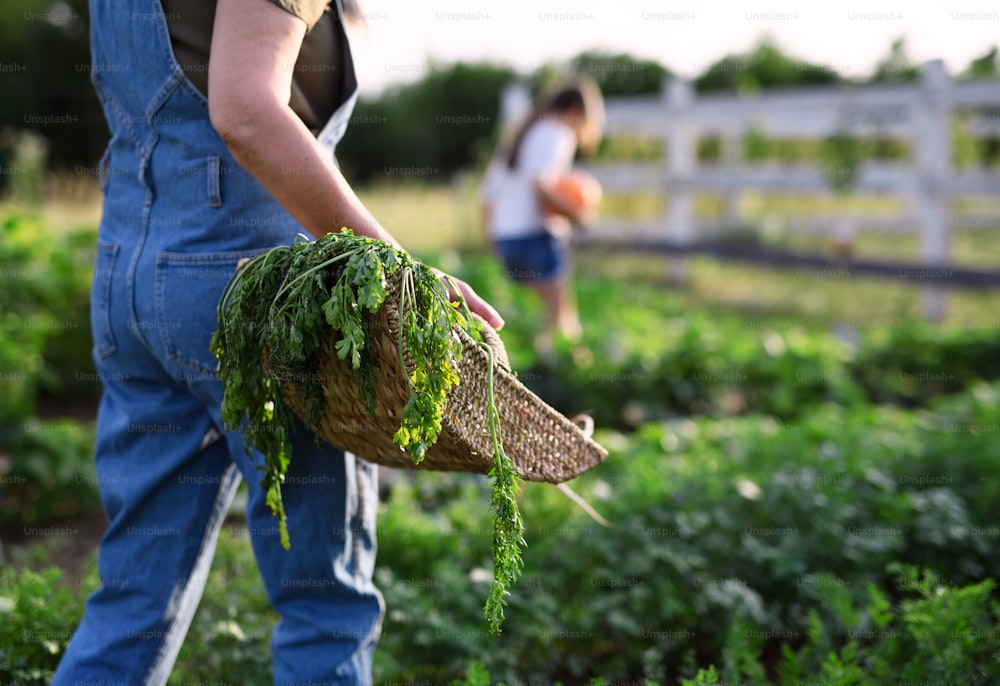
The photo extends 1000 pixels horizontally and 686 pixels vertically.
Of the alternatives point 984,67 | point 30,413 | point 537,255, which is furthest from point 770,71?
point 30,413

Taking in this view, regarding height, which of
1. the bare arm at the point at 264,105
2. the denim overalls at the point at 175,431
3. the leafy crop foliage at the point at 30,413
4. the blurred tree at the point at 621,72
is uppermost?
the blurred tree at the point at 621,72

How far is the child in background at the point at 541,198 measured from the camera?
5477 millimetres

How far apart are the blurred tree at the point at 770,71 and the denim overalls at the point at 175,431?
50.9 feet

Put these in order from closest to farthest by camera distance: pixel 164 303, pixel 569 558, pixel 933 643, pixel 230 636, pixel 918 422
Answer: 1. pixel 164 303
2. pixel 933 643
3. pixel 230 636
4. pixel 569 558
5. pixel 918 422

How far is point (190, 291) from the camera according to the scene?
1.59m

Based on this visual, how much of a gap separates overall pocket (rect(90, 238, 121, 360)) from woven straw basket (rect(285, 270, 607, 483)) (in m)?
0.40

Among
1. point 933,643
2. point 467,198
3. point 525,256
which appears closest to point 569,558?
point 933,643

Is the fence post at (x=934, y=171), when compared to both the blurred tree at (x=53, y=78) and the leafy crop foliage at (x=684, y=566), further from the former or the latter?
the blurred tree at (x=53, y=78)

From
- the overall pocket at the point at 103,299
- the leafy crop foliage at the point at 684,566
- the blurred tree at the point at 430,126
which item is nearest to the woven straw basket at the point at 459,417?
the overall pocket at the point at 103,299

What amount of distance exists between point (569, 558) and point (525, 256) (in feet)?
10.4

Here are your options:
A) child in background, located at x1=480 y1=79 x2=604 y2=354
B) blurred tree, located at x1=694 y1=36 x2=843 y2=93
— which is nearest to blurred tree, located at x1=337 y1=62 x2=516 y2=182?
blurred tree, located at x1=694 y1=36 x2=843 y2=93

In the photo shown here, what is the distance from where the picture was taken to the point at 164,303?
62.8 inches

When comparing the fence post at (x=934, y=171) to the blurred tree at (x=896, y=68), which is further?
the blurred tree at (x=896, y=68)

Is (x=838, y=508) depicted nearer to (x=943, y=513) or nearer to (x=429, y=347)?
(x=943, y=513)
